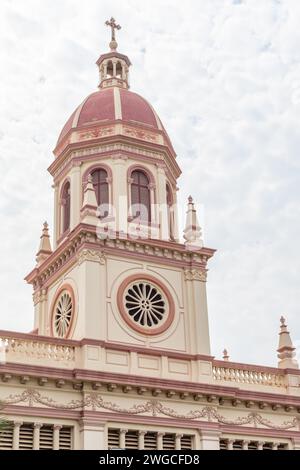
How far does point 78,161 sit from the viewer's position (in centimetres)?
3259

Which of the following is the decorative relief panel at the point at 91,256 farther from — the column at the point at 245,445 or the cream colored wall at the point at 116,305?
the column at the point at 245,445

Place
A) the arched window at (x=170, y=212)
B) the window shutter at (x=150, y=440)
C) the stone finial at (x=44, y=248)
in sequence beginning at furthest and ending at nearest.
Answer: the stone finial at (x=44, y=248)
the arched window at (x=170, y=212)
the window shutter at (x=150, y=440)

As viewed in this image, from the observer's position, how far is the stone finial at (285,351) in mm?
30812

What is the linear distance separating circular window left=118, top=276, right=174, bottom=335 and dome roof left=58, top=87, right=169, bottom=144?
7.91m

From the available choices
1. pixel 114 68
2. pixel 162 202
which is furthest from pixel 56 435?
pixel 114 68

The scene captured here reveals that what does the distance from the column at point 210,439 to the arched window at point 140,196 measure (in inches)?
366

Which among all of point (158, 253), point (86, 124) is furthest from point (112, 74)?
point (158, 253)

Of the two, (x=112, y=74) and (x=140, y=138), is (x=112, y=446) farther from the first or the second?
(x=112, y=74)

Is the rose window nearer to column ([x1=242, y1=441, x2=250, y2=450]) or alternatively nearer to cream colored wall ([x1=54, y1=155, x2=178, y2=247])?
cream colored wall ([x1=54, y1=155, x2=178, y2=247])

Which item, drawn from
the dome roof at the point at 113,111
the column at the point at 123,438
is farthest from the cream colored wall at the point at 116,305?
the dome roof at the point at 113,111

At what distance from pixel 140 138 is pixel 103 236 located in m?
6.26

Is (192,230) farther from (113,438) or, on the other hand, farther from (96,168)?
(113,438)

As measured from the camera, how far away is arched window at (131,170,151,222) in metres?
31.8
